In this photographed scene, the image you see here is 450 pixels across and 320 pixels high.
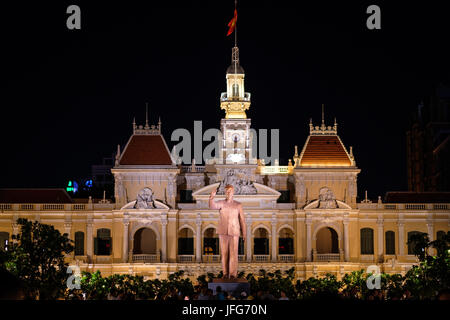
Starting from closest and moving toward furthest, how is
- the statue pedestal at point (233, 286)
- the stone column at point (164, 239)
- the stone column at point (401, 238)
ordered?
the statue pedestal at point (233, 286)
the stone column at point (164, 239)
the stone column at point (401, 238)

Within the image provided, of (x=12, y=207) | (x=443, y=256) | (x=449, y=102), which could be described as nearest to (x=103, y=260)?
(x=12, y=207)

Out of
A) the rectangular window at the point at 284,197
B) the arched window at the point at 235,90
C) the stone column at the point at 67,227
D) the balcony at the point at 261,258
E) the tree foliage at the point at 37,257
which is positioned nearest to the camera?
the tree foliage at the point at 37,257

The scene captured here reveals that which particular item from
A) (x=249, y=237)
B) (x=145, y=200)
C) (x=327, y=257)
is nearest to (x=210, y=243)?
(x=249, y=237)

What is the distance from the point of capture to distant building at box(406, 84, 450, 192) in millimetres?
96750

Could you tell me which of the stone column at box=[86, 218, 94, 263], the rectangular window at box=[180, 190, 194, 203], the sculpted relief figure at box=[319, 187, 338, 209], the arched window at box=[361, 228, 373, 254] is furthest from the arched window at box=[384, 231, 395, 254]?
the stone column at box=[86, 218, 94, 263]

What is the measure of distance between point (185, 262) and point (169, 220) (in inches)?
156

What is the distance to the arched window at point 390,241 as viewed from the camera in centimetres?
7538

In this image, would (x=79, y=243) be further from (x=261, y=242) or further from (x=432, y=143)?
(x=432, y=143)

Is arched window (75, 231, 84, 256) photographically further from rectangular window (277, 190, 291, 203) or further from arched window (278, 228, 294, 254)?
rectangular window (277, 190, 291, 203)

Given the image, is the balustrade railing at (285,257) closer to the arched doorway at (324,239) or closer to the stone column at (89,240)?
the arched doorway at (324,239)

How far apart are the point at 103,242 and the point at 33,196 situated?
27.5ft

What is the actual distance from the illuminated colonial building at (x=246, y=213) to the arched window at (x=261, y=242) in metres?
0.09

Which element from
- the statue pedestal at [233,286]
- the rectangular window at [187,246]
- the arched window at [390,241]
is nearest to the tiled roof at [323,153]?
the arched window at [390,241]

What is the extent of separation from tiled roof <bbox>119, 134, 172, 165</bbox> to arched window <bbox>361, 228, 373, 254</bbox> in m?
18.7
